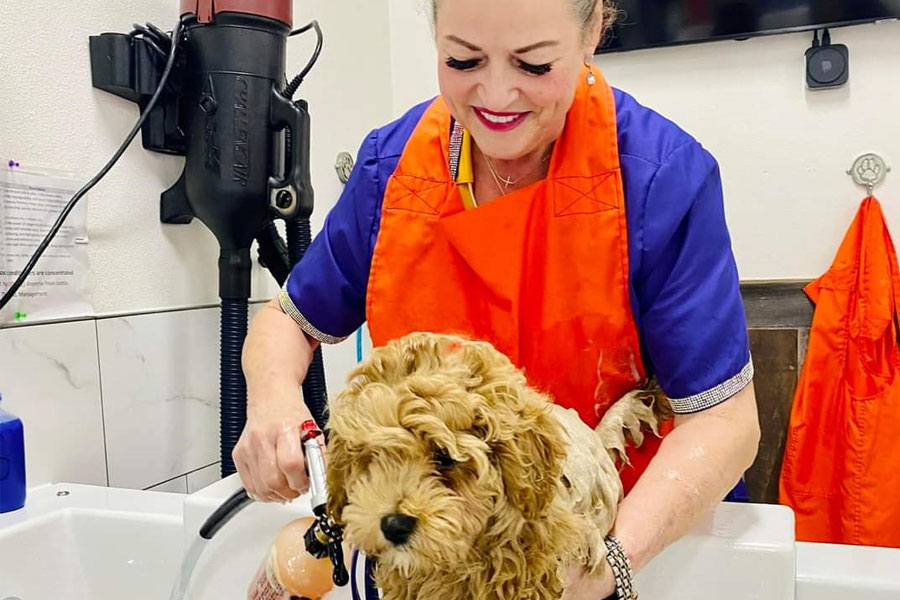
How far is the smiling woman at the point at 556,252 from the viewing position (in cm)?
74

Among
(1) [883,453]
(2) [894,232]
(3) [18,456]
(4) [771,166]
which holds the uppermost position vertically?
(4) [771,166]

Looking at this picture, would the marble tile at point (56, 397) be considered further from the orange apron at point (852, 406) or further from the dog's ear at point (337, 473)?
the orange apron at point (852, 406)

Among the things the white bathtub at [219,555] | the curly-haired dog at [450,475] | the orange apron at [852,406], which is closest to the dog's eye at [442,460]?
the curly-haired dog at [450,475]

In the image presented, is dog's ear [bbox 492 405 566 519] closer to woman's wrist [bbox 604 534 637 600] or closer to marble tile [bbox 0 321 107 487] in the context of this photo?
woman's wrist [bbox 604 534 637 600]

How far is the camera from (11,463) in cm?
95

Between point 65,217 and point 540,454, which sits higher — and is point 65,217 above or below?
above

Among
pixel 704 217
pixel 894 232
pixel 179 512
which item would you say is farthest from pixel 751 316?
pixel 179 512

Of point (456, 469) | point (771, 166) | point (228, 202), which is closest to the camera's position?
point (456, 469)

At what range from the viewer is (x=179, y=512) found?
0.98m

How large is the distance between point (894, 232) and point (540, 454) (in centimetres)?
142

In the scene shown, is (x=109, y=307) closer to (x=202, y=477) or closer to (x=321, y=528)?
(x=202, y=477)

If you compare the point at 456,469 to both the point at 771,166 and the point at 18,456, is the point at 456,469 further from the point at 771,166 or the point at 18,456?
the point at 771,166

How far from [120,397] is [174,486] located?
195 millimetres

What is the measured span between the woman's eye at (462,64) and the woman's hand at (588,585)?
471mm
